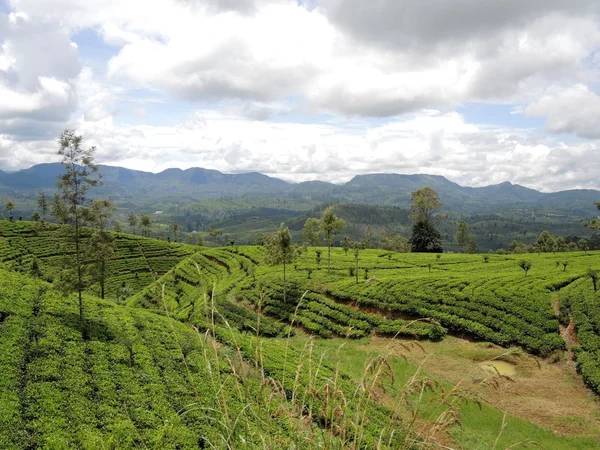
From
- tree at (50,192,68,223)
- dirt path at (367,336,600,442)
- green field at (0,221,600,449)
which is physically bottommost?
dirt path at (367,336,600,442)

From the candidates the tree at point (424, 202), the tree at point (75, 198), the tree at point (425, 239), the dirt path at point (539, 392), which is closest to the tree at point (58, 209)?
the tree at point (75, 198)

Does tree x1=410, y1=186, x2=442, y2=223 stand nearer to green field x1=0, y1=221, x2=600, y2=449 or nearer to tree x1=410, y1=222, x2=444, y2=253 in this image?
tree x1=410, y1=222, x2=444, y2=253

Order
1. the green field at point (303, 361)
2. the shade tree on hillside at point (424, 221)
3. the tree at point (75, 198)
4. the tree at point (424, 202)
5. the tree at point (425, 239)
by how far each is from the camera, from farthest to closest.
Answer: the tree at point (425, 239) < the shade tree on hillside at point (424, 221) < the tree at point (424, 202) < the tree at point (75, 198) < the green field at point (303, 361)

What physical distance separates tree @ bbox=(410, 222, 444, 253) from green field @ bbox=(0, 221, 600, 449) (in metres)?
33.9

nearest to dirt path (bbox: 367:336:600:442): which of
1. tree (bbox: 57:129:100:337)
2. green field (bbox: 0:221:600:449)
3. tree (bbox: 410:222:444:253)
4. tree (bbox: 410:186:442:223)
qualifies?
green field (bbox: 0:221:600:449)

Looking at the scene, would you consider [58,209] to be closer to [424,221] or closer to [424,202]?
[424,202]

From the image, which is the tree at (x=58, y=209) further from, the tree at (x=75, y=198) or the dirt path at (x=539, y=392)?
the dirt path at (x=539, y=392)

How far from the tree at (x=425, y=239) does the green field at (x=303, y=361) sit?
1334 inches

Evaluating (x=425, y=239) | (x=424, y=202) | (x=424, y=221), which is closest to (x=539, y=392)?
(x=424, y=202)

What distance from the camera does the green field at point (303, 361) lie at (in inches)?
191

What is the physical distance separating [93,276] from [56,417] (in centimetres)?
1099

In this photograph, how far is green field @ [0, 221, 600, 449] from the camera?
4848mm

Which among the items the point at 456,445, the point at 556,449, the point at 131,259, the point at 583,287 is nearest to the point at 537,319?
the point at 583,287

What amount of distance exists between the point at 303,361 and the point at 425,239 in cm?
9656
